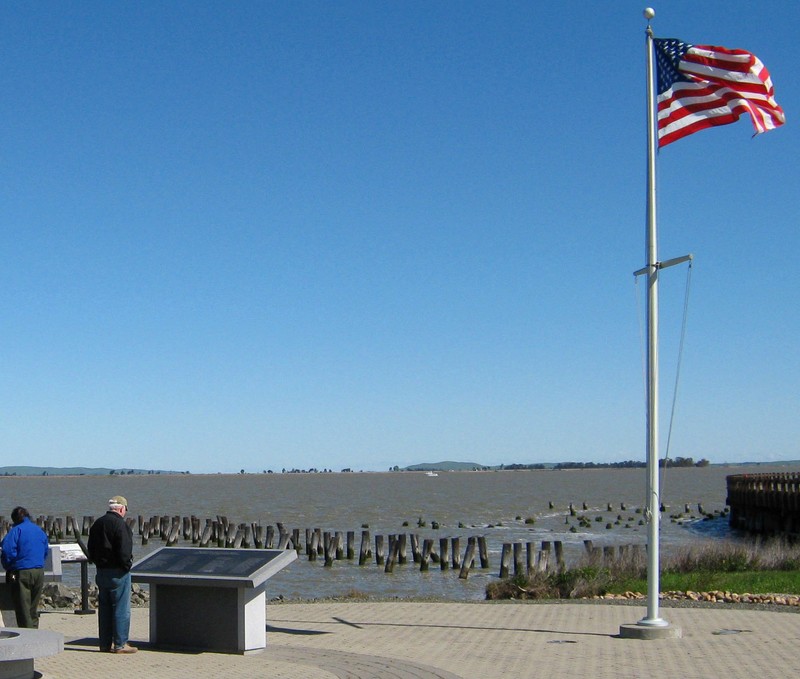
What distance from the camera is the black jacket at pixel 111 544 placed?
11938 millimetres

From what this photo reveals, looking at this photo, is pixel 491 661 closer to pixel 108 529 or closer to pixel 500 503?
pixel 108 529

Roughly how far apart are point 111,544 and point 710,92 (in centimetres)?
921

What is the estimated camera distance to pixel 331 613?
646 inches

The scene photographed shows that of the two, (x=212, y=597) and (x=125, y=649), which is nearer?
(x=125, y=649)

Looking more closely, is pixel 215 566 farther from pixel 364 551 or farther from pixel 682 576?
pixel 364 551

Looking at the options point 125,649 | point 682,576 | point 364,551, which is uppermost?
point 125,649

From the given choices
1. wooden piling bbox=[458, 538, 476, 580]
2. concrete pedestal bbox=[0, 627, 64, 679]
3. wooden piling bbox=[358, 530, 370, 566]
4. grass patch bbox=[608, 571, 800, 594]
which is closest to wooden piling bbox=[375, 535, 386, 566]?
wooden piling bbox=[358, 530, 370, 566]

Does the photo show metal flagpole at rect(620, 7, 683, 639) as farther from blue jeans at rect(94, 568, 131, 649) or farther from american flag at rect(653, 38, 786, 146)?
blue jeans at rect(94, 568, 131, 649)

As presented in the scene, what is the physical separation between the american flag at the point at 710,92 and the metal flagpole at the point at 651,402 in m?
0.23

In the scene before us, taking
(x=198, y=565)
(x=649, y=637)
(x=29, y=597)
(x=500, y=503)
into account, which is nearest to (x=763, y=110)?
(x=649, y=637)

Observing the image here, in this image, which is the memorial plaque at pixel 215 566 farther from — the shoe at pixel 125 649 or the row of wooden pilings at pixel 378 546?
the row of wooden pilings at pixel 378 546

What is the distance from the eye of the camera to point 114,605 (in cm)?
1206

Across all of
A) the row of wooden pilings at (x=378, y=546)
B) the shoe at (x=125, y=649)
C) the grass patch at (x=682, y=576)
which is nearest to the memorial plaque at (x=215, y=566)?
the shoe at (x=125, y=649)

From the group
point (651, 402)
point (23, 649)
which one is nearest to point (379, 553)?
point (651, 402)
